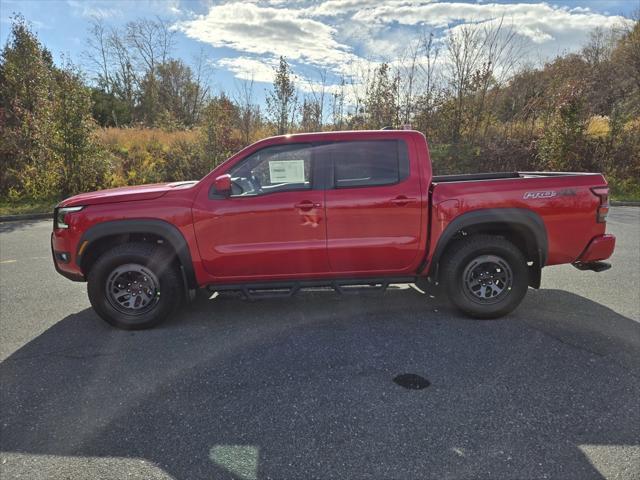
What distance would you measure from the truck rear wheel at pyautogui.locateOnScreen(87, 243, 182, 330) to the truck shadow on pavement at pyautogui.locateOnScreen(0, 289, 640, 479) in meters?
0.19

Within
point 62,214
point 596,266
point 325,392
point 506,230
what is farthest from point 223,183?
point 596,266

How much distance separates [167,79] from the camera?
31391 millimetres

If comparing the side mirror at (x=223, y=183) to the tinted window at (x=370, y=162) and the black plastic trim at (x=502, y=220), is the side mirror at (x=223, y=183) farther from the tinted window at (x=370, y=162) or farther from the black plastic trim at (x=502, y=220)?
the black plastic trim at (x=502, y=220)

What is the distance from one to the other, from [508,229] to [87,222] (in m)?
4.01

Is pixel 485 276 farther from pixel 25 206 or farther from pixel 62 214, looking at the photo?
pixel 25 206

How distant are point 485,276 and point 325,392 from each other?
2058mm

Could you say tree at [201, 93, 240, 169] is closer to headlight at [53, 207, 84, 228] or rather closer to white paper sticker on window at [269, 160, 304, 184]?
headlight at [53, 207, 84, 228]

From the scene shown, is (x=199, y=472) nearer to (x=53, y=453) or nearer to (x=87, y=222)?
(x=53, y=453)

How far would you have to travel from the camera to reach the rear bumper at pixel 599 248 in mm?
3932

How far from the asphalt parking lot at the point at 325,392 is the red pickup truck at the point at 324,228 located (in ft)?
1.33

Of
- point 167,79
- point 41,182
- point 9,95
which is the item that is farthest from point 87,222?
point 167,79

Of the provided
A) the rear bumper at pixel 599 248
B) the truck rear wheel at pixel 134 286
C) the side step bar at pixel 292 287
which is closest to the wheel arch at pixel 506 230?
the rear bumper at pixel 599 248

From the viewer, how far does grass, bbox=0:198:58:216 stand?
11504 millimetres

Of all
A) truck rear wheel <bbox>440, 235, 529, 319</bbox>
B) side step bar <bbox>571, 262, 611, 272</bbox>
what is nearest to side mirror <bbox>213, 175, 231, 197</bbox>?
truck rear wheel <bbox>440, 235, 529, 319</bbox>
